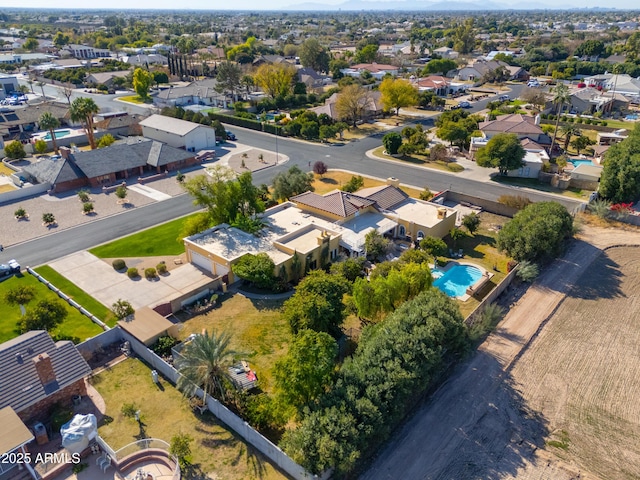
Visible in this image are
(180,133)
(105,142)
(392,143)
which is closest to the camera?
(392,143)

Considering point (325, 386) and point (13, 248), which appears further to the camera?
point (13, 248)

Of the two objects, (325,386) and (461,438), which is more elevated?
(325,386)

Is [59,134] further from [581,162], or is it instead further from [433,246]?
[581,162]

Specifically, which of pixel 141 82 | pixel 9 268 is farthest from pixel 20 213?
pixel 141 82

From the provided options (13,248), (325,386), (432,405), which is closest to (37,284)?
(13,248)

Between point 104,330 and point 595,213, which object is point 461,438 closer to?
point 104,330
